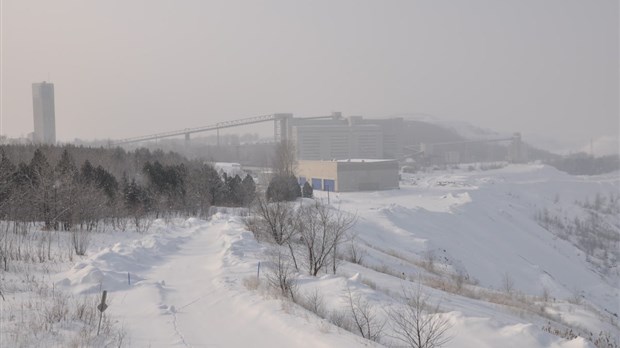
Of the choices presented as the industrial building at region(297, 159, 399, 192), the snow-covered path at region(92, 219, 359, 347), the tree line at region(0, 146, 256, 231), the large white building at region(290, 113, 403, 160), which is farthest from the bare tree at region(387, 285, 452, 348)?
the large white building at region(290, 113, 403, 160)

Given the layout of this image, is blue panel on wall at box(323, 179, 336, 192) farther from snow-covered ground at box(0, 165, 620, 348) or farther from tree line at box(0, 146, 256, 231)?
snow-covered ground at box(0, 165, 620, 348)

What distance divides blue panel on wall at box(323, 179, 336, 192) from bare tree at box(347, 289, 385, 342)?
168 ft

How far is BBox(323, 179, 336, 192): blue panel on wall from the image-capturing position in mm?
60656

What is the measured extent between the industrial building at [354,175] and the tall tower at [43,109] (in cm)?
5244

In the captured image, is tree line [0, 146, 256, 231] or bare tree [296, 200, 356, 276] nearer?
bare tree [296, 200, 356, 276]

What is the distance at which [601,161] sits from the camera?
125625mm

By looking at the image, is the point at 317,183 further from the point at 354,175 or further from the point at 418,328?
the point at 418,328

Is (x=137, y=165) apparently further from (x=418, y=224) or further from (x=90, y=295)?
(x=90, y=295)

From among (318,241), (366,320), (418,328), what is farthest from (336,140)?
(418,328)

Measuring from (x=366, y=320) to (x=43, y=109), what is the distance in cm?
9820

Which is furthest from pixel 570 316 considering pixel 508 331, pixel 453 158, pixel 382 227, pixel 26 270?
pixel 453 158

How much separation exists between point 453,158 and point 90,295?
128m

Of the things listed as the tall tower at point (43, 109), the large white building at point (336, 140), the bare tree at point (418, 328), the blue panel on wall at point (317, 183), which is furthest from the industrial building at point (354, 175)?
the tall tower at point (43, 109)

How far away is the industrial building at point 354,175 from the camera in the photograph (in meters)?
60.0
